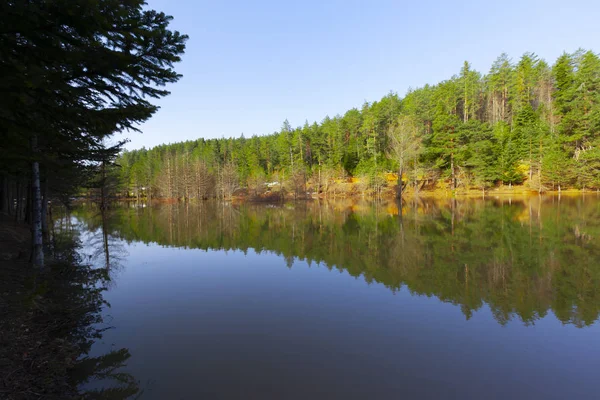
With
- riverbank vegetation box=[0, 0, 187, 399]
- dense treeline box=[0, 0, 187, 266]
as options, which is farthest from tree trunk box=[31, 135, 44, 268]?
dense treeline box=[0, 0, 187, 266]

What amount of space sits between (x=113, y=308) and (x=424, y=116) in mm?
67501

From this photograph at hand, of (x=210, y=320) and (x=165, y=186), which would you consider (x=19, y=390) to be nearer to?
(x=210, y=320)

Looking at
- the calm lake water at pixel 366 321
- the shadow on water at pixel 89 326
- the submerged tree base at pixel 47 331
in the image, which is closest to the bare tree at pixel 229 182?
the calm lake water at pixel 366 321

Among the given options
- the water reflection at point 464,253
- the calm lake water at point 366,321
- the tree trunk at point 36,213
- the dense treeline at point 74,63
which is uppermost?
the dense treeline at point 74,63

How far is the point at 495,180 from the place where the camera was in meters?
50.2

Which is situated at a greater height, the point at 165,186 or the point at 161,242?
the point at 165,186

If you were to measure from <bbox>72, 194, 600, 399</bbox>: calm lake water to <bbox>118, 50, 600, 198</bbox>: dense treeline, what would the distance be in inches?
1505

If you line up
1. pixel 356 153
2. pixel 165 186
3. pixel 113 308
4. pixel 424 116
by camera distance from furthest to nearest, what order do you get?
pixel 165 186
pixel 356 153
pixel 424 116
pixel 113 308

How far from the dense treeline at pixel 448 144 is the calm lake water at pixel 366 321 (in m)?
38.2

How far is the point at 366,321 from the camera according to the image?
681 cm

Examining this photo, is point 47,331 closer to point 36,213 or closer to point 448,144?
point 36,213

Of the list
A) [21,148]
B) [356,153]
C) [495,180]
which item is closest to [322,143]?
[356,153]

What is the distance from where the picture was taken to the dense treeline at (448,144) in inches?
1731

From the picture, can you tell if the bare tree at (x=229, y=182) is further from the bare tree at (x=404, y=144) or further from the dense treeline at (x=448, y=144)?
the bare tree at (x=404, y=144)
